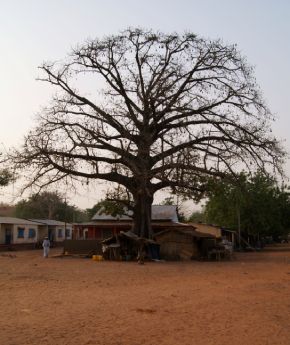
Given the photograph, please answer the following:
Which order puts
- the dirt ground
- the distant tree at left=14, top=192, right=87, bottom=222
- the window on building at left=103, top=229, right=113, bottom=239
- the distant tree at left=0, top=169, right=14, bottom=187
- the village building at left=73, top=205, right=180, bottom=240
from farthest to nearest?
1. the distant tree at left=14, top=192, right=87, bottom=222
2. the window on building at left=103, top=229, right=113, bottom=239
3. the village building at left=73, top=205, right=180, bottom=240
4. the distant tree at left=0, top=169, right=14, bottom=187
5. the dirt ground

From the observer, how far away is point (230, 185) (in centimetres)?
A: 3050

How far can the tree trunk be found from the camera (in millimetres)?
30531

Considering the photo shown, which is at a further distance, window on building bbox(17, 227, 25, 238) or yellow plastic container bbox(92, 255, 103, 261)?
window on building bbox(17, 227, 25, 238)

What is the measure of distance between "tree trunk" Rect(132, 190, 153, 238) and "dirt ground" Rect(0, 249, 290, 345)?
37.5 feet

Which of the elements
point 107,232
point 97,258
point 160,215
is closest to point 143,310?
point 97,258

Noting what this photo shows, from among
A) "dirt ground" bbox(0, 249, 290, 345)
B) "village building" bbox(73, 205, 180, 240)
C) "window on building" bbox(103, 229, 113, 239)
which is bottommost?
"dirt ground" bbox(0, 249, 290, 345)

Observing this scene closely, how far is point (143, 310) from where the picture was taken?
37.2 feet

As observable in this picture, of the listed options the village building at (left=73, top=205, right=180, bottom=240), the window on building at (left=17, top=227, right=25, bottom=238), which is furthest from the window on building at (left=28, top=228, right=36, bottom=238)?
the village building at (left=73, top=205, right=180, bottom=240)

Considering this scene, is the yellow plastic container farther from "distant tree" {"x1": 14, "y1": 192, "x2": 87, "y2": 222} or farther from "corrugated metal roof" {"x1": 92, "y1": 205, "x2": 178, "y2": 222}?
"distant tree" {"x1": 14, "y1": 192, "x2": 87, "y2": 222}

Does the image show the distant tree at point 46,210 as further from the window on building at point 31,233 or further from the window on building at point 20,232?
the window on building at point 20,232

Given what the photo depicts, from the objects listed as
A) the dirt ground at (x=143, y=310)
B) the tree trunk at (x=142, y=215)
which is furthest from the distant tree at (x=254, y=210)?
the dirt ground at (x=143, y=310)

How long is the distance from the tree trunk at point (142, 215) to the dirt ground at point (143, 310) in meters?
11.4

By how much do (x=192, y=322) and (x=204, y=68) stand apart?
23.5 m

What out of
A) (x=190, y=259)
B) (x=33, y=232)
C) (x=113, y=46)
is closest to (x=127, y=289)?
(x=190, y=259)
